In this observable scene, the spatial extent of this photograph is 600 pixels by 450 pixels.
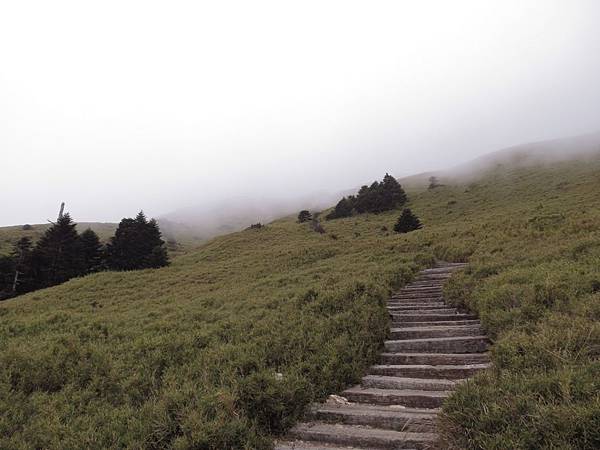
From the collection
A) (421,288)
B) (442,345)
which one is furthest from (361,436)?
(421,288)

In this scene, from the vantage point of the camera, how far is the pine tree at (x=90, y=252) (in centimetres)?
4528

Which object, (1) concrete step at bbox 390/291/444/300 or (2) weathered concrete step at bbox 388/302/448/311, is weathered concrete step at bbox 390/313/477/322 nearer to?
(2) weathered concrete step at bbox 388/302/448/311

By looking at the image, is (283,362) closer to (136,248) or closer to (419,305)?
(419,305)

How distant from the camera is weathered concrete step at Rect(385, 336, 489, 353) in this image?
8500mm

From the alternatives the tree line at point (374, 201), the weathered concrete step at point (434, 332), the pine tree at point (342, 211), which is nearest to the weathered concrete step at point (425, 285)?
the weathered concrete step at point (434, 332)

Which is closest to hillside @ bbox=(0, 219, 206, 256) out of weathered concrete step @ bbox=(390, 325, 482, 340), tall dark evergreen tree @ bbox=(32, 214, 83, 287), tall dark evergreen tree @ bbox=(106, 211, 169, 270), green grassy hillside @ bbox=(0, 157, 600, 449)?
tall dark evergreen tree @ bbox=(106, 211, 169, 270)

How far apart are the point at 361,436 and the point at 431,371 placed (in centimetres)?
260

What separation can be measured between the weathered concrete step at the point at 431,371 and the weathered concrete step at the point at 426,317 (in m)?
2.89

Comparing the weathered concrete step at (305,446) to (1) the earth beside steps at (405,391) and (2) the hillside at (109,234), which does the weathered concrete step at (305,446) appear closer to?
(1) the earth beside steps at (405,391)

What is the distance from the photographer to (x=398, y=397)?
6836mm

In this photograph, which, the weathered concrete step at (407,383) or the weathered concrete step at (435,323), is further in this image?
the weathered concrete step at (435,323)

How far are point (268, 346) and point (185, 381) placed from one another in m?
2.04

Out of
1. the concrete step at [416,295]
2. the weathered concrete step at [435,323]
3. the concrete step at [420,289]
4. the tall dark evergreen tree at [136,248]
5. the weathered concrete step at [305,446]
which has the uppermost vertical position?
the tall dark evergreen tree at [136,248]

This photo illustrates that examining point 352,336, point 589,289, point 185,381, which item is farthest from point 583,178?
point 185,381
